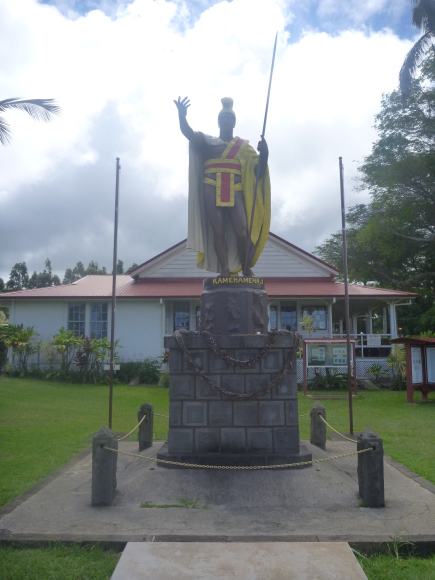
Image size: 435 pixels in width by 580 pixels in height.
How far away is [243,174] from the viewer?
7047mm

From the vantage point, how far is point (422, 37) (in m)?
21.0

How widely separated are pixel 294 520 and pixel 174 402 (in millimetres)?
2040

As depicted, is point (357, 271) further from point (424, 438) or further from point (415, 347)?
point (424, 438)

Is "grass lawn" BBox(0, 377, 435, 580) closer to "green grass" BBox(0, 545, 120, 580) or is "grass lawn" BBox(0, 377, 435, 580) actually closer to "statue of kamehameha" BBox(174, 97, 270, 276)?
"green grass" BBox(0, 545, 120, 580)

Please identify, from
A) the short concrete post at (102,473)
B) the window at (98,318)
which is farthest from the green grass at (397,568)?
the window at (98,318)

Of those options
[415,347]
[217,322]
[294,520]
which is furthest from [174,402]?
[415,347]

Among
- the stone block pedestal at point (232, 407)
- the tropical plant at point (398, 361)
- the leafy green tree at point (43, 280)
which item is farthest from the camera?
the leafy green tree at point (43, 280)

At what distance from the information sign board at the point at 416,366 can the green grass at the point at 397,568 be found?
10982 millimetres

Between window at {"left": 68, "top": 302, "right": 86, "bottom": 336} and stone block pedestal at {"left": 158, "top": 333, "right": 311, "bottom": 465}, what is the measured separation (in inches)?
618

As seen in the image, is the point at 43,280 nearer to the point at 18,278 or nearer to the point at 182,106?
the point at 18,278

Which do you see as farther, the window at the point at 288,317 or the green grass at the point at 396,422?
the window at the point at 288,317

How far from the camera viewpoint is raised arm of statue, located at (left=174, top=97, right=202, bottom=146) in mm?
6719

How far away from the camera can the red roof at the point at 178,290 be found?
19609mm

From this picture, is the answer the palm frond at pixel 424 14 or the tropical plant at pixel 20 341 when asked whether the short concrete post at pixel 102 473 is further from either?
the palm frond at pixel 424 14
